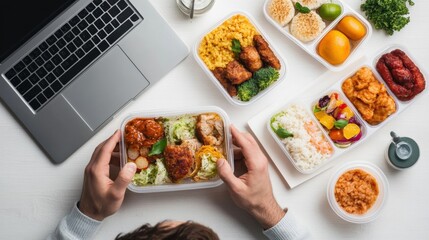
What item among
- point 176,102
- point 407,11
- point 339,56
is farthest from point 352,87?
point 176,102

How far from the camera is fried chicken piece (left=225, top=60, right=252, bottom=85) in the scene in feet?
5.89

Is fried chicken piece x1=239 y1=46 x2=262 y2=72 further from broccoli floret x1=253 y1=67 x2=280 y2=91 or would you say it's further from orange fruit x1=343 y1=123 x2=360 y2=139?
orange fruit x1=343 y1=123 x2=360 y2=139

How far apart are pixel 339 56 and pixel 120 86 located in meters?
0.76

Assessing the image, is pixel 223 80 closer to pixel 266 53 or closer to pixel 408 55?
pixel 266 53


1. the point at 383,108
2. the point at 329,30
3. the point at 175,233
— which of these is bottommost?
the point at 383,108

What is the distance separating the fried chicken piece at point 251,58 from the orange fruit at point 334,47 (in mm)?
236

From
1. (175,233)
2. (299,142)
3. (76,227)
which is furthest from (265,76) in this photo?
(76,227)

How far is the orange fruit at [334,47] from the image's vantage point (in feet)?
5.98

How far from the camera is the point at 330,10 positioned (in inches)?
72.5

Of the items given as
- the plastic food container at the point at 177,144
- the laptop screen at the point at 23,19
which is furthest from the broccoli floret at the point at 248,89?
the laptop screen at the point at 23,19

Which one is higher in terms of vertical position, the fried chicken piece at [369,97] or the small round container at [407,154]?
the fried chicken piece at [369,97]

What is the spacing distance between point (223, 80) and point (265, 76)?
15 cm

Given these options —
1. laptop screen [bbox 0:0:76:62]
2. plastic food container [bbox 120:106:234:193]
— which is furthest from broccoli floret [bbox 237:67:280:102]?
laptop screen [bbox 0:0:76:62]

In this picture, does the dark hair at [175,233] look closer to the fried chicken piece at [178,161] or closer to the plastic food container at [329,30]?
the fried chicken piece at [178,161]
